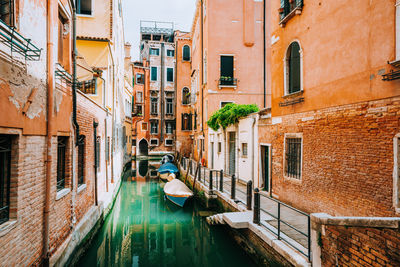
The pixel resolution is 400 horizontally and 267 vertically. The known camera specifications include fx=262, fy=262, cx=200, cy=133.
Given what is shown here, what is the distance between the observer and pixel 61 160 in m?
5.86

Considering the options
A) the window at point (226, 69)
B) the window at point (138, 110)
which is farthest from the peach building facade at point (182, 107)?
the window at point (226, 69)

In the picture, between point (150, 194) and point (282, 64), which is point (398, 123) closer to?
point (282, 64)

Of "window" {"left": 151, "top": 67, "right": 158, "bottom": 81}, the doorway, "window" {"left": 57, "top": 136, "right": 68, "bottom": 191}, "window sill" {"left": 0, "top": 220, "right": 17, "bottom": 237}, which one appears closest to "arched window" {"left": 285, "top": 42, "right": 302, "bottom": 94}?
the doorway

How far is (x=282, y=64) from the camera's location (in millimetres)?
8234

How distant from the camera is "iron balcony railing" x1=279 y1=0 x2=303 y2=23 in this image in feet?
24.4

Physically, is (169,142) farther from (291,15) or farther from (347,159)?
(347,159)

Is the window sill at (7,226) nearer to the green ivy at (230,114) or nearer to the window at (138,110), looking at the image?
the green ivy at (230,114)

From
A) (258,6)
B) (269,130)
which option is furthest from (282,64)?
(258,6)

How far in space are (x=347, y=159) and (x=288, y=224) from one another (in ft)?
6.19

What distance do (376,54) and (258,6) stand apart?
43.2 ft

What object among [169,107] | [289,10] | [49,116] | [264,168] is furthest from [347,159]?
[169,107]

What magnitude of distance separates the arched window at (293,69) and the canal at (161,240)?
487cm

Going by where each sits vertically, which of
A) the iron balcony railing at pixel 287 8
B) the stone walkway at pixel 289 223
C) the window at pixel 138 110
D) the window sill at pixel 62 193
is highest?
the iron balcony railing at pixel 287 8

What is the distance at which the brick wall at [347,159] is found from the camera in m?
4.62
